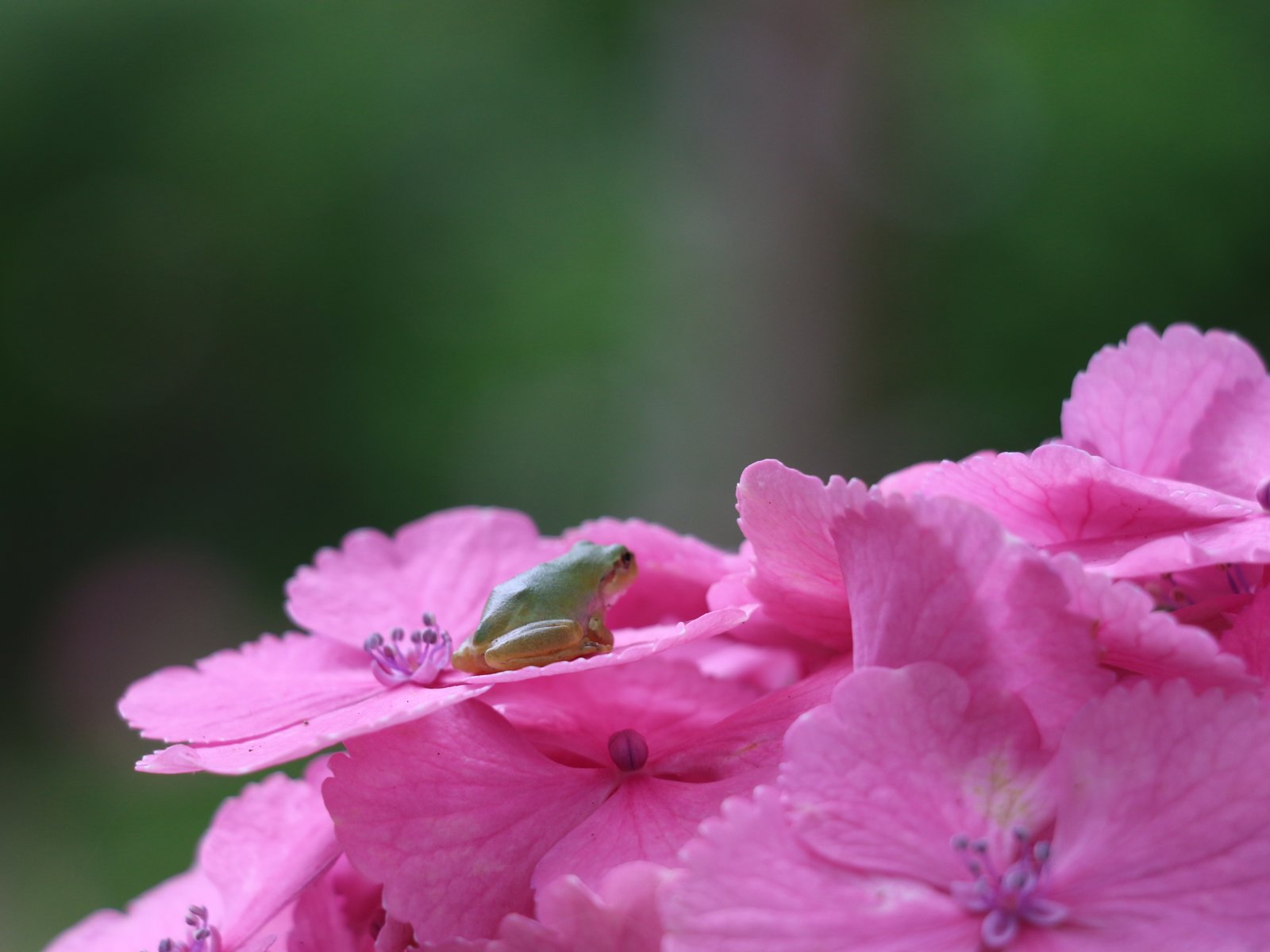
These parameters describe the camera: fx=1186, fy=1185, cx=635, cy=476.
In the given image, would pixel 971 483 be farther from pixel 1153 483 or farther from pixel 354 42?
pixel 354 42

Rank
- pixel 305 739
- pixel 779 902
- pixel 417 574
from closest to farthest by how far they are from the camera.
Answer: pixel 779 902 → pixel 305 739 → pixel 417 574

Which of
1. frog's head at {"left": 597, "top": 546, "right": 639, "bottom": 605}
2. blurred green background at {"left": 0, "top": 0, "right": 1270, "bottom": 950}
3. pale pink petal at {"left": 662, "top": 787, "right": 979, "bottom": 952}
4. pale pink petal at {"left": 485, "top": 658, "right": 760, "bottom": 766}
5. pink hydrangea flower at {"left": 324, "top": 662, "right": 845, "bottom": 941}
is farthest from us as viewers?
blurred green background at {"left": 0, "top": 0, "right": 1270, "bottom": 950}

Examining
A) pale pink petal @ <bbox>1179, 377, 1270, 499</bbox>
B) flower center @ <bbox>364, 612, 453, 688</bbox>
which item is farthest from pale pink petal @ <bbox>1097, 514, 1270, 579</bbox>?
flower center @ <bbox>364, 612, 453, 688</bbox>

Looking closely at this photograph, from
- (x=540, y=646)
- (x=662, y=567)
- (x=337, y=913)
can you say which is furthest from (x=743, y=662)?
(x=337, y=913)

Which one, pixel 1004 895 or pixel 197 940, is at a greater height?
pixel 197 940

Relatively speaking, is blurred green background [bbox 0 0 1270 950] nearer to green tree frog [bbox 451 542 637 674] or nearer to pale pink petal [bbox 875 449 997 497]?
green tree frog [bbox 451 542 637 674]

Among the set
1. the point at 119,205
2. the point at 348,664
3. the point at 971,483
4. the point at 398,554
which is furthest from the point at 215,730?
the point at 119,205

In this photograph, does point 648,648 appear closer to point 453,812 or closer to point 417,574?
point 453,812
